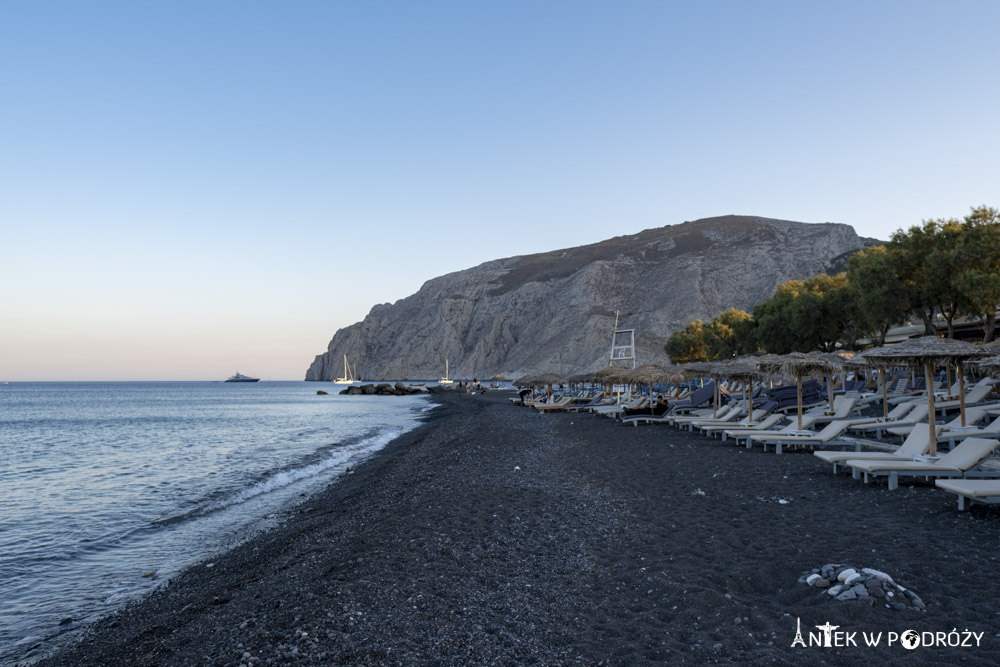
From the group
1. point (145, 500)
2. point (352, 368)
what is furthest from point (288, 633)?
point (352, 368)

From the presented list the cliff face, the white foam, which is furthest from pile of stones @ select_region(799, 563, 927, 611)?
the cliff face

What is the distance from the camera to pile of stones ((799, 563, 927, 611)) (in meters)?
4.52

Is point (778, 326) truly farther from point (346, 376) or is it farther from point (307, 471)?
→ point (346, 376)

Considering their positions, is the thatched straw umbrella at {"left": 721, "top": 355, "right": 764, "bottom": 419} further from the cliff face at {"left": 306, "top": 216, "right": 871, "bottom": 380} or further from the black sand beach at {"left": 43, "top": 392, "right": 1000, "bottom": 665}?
the cliff face at {"left": 306, "top": 216, "right": 871, "bottom": 380}

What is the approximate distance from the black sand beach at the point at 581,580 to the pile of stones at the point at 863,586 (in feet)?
0.34

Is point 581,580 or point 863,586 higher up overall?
point 863,586

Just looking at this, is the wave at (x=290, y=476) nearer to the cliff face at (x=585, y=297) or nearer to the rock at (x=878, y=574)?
the rock at (x=878, y=574)

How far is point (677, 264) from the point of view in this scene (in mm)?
109375

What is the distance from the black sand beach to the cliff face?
79.8 meters

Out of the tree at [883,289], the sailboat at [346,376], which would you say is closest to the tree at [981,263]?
the tree at [883,289]

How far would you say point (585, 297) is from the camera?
109812 mm

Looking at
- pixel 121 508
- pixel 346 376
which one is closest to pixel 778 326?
pixel 121 508

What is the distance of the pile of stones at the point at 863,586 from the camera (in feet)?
14.8

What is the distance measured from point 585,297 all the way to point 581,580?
105804mm
